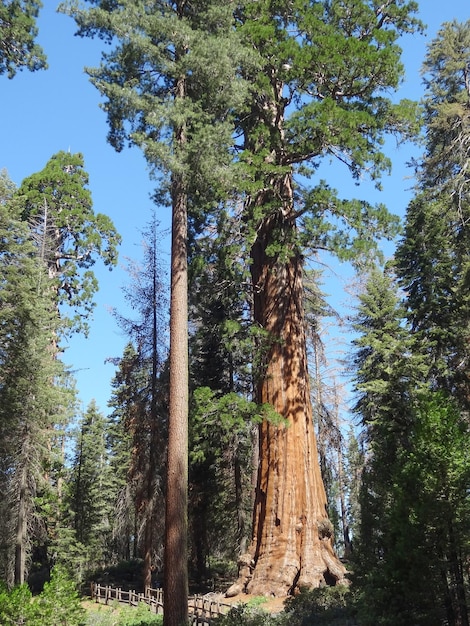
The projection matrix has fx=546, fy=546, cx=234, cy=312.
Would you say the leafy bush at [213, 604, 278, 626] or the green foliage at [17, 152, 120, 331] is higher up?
the green foliage at [17, 152, 120, 331]

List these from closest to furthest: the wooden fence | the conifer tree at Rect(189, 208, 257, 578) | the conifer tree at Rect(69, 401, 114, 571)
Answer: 1. the wooden fence
2. the conifer tree at Rect(189, 208, 257, 578)
3. the conifer tree at Rect(69, 401, 114, 571)

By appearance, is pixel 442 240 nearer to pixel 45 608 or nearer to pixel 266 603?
pixel 266 603

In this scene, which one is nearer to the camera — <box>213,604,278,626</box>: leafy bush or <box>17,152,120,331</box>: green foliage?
<box>213,604,278,626</box>: leafy bush

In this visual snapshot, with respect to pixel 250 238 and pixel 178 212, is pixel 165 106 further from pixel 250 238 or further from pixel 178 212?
pixel 250 238

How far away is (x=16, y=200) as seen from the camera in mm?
18453

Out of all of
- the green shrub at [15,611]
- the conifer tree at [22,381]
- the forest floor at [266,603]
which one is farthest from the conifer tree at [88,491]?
the forest floor at [266,603]

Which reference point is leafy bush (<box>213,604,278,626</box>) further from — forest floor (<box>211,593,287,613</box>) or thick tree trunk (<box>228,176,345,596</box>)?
thick tree trunk (<box>228,176,345,596</box>)

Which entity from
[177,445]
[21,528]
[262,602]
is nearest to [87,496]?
[21,528]

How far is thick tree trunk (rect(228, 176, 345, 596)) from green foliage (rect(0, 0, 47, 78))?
6074 mm

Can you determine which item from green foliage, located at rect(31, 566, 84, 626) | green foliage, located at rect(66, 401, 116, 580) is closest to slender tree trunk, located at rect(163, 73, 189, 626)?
green foliage, located at rect(31, 566, 84, 626)

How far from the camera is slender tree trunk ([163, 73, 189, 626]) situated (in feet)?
29.2

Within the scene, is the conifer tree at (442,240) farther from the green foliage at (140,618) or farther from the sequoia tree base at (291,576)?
the green foliage at (140,618)

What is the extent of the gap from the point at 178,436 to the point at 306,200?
19.8ft

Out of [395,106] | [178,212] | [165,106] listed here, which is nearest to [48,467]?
[178,212]
